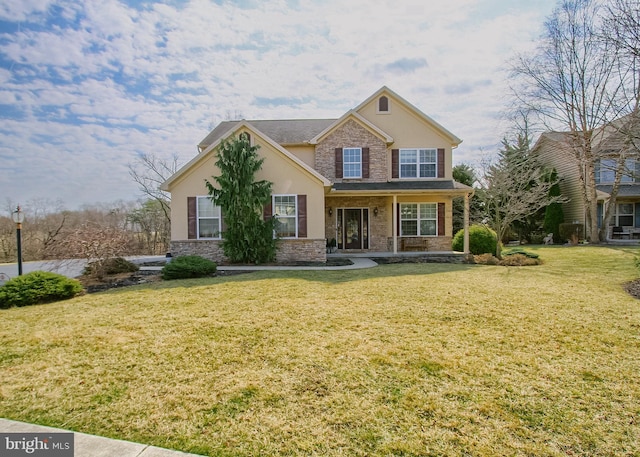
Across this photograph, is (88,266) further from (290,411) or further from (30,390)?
(290,411)

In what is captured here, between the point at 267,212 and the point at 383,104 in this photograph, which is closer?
the point at 267,212

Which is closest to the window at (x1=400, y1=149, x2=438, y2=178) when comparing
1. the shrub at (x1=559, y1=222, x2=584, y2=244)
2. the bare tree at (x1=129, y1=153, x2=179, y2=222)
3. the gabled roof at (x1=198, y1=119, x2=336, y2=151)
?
the gabled roof at (x1=198, y1=119, x2=336, y2=151)

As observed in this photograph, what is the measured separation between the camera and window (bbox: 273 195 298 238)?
14.1 metres

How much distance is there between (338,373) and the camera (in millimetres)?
3771

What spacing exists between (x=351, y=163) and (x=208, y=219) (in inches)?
305

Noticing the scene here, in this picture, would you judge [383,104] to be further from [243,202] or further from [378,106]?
[243,202]

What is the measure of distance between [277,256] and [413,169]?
8.95 meters

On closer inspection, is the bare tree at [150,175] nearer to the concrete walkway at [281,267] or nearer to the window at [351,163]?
the concrete walkway at [281,267]

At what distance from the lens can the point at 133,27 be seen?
960 cm

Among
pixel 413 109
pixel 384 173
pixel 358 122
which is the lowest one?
pixel 384 173

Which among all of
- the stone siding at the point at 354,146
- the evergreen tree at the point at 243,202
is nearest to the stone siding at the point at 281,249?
the evergreen tree at the point at 243,202

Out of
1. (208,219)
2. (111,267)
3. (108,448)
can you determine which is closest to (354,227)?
(208,219)

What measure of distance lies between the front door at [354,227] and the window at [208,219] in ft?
21.5

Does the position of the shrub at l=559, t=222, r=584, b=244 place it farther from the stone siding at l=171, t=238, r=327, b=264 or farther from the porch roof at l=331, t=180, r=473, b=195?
the stone siding at l=171, t=238, r=327, b=264
